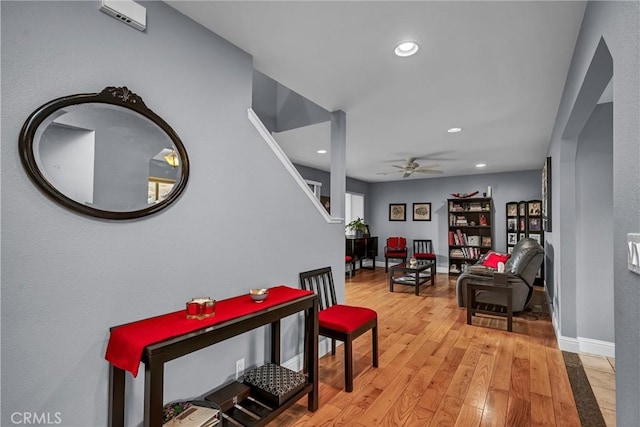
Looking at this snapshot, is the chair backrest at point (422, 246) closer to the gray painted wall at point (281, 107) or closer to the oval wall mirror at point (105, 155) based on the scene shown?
the gray painted wall at point (281, 107)

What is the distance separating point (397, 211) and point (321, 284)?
607cm

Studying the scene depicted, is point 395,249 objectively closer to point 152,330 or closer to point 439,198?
point 439,198

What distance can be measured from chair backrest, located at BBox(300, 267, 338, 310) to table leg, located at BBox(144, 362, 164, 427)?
1.42m

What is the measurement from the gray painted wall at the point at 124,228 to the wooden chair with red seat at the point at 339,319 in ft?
1.58

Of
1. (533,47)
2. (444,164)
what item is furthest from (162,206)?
(444,164)

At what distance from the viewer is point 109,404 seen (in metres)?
1.40

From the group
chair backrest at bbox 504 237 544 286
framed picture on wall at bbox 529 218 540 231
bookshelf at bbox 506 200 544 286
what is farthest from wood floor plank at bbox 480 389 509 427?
framed picture on wall at bbox 529 218 540 231

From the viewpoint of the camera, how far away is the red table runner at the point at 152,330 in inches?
49.1

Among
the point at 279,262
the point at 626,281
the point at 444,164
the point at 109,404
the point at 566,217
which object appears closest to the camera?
the point at 626,281

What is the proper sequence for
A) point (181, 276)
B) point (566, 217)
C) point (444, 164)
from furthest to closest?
point (444, 164), point (566, 217), point (181, 276)

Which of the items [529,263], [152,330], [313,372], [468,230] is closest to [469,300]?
[529,263]

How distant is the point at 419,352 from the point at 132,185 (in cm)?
278

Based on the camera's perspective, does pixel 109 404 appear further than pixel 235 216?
No

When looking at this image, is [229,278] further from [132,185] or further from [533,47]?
[533,47]
